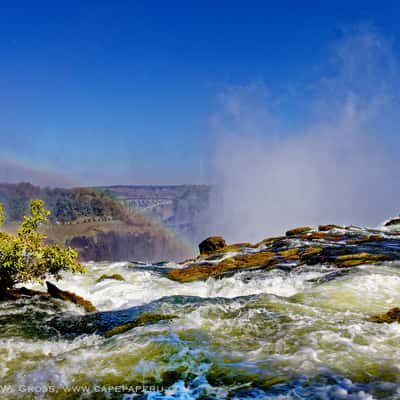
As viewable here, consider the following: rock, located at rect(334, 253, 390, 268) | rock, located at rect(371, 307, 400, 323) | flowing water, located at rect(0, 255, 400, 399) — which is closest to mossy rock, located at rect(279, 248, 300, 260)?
rock, located at rect(334, 253, 390, 268)

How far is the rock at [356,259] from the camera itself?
26272 mm

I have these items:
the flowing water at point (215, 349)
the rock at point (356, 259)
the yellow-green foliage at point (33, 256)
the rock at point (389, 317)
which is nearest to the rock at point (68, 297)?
the flowing water at point (215, 349)

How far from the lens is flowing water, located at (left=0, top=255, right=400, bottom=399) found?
937cm

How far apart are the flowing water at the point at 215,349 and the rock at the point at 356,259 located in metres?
5.28

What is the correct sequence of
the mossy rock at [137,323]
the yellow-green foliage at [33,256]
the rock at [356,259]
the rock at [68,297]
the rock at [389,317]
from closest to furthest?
1. the rock at [389,317]
2. the mossy rock at [137,323]
3. the yellow-green foliage at [33,256]
4. the rock at [68,297]
5. the rock at [356,259]

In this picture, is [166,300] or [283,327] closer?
[283,327]

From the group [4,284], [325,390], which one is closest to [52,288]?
[4,284]

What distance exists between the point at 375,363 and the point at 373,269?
581 inches

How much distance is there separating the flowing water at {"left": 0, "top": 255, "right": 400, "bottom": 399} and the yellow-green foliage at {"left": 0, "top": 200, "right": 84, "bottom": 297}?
150 cm

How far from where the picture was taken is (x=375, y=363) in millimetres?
10273

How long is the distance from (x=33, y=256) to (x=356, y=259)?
827 inches

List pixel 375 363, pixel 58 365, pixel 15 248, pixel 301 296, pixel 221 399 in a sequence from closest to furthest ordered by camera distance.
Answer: pixel 221 399
pixel 375 363
pixel 58 365
pixel 15 248
pixel 301 296

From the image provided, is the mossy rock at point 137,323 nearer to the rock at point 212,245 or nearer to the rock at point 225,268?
the rock at point 225,268

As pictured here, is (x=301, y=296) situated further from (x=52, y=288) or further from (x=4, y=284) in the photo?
(x=4, y=284)
